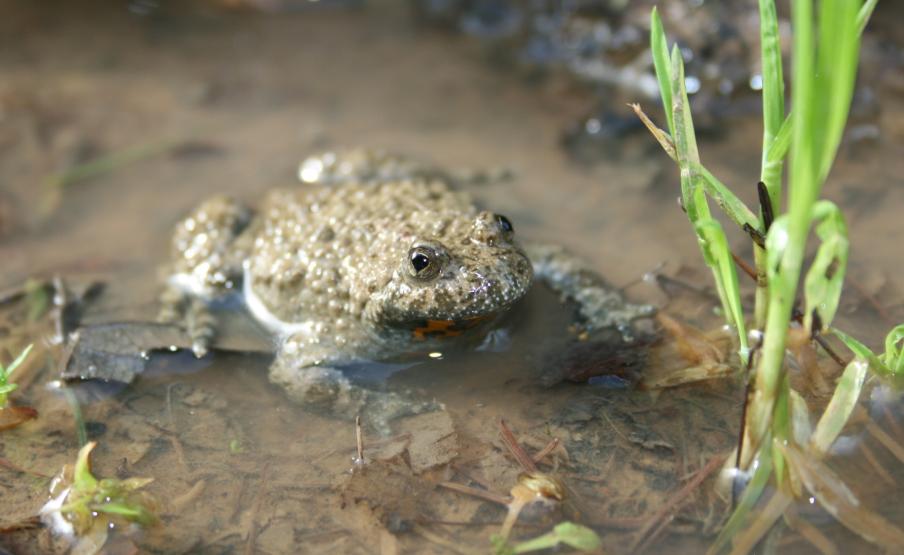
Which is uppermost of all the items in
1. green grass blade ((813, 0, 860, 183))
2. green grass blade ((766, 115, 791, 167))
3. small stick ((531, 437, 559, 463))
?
green grass blade ((813, 0, 860, 183))

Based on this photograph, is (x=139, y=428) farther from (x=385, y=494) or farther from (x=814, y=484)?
(x=814, y=484)

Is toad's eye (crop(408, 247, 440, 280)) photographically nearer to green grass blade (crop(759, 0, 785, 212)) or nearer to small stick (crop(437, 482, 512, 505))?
small stick (crop(437, 482, 512, 505))

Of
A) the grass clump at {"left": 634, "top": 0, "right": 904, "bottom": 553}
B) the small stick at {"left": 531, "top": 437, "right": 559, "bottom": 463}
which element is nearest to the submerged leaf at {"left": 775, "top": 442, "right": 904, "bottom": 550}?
the grass clump at {"left": 634, "top": 0, "right": 904, "bottom": 553}

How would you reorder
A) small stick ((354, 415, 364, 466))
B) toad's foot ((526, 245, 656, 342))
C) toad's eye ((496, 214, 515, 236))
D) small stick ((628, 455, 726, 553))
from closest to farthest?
small stick ((628, 455, 726, 553)) → small stick ((354, 415, 364, 466)) → toad's eye ((496, 214, 515, 236)) → toad's foot ((526, 245, 656, 342))

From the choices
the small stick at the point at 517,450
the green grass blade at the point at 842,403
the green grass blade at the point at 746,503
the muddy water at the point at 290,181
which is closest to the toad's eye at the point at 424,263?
the muddy water at the point at 290,181

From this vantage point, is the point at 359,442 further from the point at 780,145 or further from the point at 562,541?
the point at 780,145

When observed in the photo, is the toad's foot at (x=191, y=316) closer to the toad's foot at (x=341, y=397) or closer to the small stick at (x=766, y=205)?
the toad's foot at (x=341, y=397)

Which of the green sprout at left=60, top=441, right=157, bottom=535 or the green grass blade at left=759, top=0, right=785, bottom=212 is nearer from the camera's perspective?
the green grass blade at left=759, top=0, right=785, bottom=212
